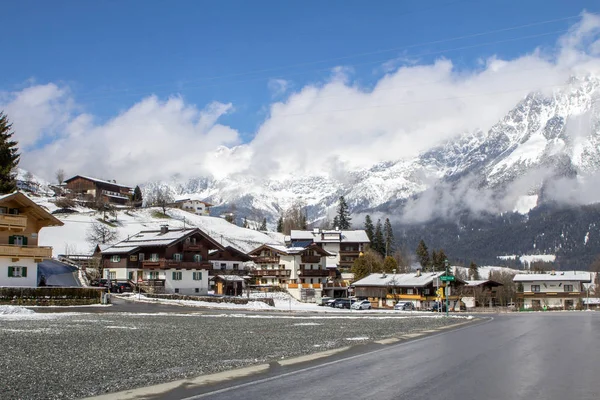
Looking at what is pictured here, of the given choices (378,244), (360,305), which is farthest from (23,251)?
(378,244)

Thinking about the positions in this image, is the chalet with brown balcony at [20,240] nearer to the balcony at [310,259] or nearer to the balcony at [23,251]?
the balcony at [23,251]

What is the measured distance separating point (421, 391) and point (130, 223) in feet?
423

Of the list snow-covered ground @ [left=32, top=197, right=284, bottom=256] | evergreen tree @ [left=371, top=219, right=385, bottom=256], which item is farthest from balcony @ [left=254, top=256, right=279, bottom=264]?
evergreen tree @ [left=371, top=219, right=385, bottom=256]

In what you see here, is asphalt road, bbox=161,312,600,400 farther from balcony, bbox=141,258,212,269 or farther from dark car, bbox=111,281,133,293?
balcony, bbox=141,258,212,269

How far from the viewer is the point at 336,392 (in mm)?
12539

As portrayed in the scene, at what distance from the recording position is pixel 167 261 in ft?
257

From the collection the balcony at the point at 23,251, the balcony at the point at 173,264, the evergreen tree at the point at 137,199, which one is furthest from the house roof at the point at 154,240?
the evergreen tree at the point at 137,199

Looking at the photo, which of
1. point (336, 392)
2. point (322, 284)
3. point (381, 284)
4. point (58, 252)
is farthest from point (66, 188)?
point (336, 392)

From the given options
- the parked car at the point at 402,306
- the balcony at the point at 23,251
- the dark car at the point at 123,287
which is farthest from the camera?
the parked car at the point at 402,306

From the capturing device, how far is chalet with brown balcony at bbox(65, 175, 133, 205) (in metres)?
169

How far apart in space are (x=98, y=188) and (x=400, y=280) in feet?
331

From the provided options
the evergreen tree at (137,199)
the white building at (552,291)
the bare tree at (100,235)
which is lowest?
the white building at (552,291)

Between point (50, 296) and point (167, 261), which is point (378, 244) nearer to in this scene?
point (167, 261)

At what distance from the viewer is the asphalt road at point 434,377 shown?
1228 cm
